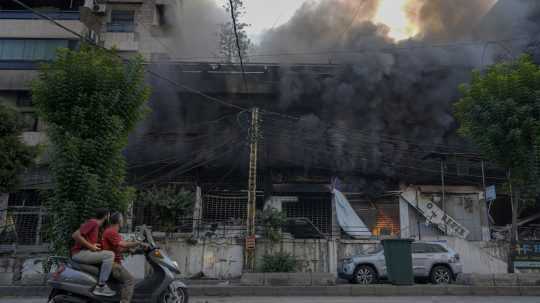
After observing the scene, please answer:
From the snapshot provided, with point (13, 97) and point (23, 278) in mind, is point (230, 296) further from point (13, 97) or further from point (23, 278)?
point (13, 97)

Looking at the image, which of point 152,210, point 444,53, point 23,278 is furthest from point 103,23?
point 444,53

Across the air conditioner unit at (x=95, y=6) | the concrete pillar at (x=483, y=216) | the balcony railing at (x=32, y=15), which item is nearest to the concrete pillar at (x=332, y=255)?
the concrete pillar at (x=483, y=216)

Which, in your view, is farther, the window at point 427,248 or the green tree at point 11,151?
the green tree at point 11,151

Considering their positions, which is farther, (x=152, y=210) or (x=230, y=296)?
(x=152, y=210)

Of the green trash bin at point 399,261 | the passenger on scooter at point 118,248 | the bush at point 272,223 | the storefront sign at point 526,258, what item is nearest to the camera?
the passenger on scooter at point 118,248

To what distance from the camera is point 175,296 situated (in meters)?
5.26

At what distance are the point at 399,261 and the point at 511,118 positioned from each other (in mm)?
4929

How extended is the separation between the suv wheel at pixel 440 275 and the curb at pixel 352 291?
2412 millimetres

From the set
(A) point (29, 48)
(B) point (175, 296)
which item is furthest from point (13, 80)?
(B) point (175, 296)

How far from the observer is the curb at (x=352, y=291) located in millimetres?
9117

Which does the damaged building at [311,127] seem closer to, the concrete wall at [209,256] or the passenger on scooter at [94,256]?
the concrete wall at [209,256]

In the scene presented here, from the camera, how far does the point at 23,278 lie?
12445 mm

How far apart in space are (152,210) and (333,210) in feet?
29.1

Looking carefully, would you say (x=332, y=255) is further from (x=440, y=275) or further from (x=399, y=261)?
(x=399, y=261)
